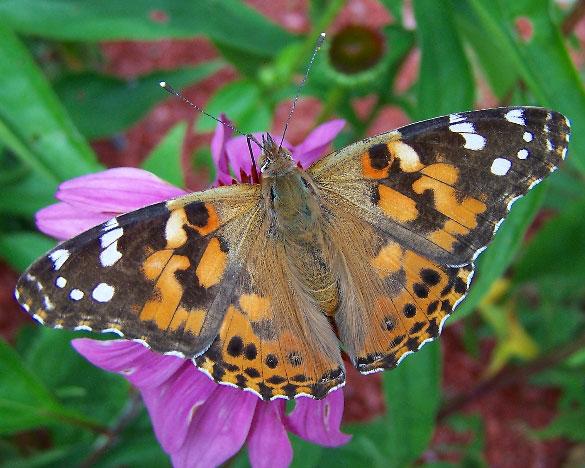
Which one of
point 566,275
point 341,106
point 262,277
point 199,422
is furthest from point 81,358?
point 566,275

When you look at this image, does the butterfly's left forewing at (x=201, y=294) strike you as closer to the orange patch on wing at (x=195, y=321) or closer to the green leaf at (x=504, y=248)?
the orange patch on wing at (x=195, y=321)

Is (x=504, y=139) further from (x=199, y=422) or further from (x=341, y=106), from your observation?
(x=341, y=106)

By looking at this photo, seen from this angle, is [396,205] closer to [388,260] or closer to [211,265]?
[388,260]

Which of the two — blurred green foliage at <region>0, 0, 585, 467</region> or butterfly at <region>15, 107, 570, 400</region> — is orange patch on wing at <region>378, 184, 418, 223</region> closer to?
butterfly at <region>15, 107, 570, 400</region>

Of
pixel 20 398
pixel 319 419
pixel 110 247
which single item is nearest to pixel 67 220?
pixel 110 247

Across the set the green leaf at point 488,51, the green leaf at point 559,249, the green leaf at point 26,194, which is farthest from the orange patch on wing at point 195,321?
the green leaf at point 559,249

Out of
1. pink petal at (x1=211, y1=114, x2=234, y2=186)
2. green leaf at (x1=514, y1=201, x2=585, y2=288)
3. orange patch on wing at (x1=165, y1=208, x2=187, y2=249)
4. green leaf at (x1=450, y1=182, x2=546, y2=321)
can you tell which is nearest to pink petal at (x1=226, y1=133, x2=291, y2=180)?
pink petal at (x1=211, y1=114, x2=234, y2=186)
